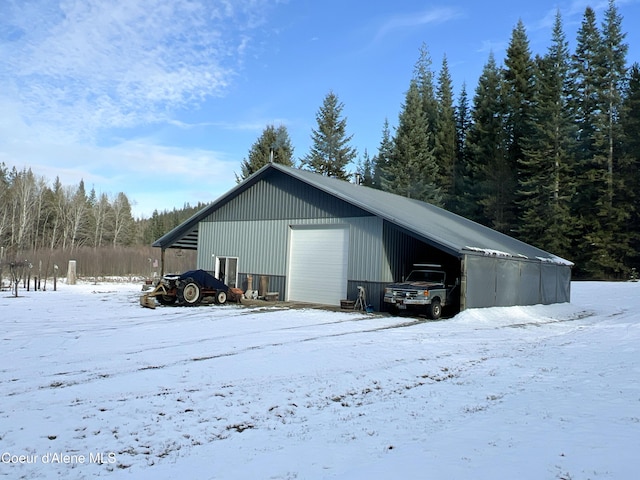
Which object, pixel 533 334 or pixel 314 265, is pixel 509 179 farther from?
pixel 533 334

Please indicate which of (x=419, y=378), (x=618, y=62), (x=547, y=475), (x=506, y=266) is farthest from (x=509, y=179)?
(x=547, y=475)

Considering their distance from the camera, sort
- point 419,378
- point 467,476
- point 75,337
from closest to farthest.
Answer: point 467,476, point 419,378, point 75,337

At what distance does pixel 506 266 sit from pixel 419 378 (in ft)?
43.9

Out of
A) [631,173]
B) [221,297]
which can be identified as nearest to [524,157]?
[631,173]

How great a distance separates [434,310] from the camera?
17000mm

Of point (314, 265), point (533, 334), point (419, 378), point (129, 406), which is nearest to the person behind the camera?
point (129, 406)

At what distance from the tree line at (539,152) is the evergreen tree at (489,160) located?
0.36ft

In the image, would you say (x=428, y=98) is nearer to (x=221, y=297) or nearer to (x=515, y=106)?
(x=515, y=106)

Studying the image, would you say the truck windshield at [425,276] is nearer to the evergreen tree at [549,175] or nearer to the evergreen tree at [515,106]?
the evergreen tree at [549,175]

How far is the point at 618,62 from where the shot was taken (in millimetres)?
41625

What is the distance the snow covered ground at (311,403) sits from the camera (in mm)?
4523

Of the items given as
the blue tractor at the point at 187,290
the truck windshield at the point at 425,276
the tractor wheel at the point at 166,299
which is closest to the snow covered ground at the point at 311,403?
the truck windshield at the point at 425,276

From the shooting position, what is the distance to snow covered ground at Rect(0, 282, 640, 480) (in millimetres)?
4523

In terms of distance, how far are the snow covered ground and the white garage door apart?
744cm
